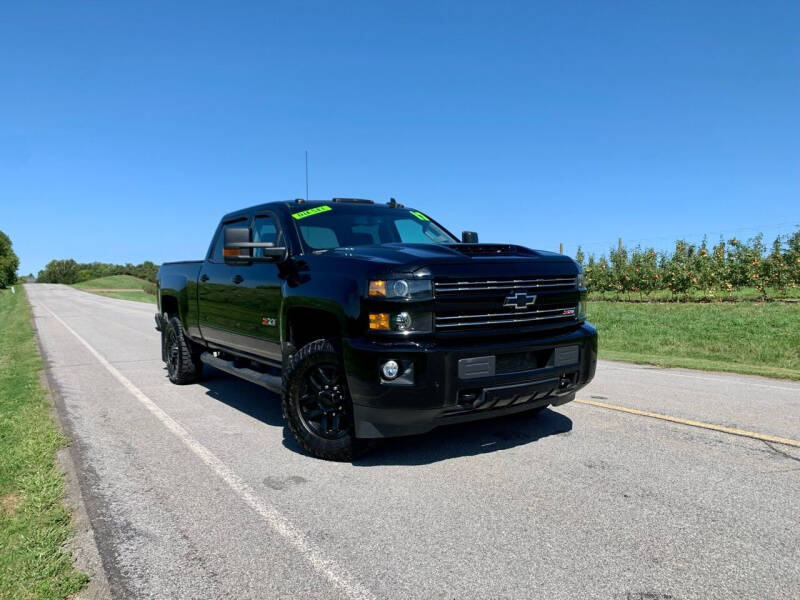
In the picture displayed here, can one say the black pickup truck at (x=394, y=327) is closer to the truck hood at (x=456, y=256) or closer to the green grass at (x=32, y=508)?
the truck hood at (x=456, y=256)

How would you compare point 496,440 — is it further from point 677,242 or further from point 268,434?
point 677,242

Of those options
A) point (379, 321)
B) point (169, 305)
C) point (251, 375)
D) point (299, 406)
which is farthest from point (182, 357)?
point (379, 321)

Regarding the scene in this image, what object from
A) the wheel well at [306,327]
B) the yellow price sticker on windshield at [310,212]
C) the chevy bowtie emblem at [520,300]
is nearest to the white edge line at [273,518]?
the wheel well at [306,327]

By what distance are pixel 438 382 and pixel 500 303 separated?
2.59ft

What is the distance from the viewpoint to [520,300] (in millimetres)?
4254

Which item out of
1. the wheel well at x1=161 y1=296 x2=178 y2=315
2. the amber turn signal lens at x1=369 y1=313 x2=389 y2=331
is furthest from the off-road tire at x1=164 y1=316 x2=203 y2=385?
the amber turn signal lens at x1=369 y1=313 x2=389 y2=331

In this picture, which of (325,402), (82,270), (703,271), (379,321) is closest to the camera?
(379,321)

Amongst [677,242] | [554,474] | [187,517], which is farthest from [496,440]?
[677,242]

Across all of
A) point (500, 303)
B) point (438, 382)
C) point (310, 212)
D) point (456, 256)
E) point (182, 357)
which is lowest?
point (182, 357)

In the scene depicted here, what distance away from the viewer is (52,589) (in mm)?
2621

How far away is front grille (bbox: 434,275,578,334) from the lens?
13.1ft

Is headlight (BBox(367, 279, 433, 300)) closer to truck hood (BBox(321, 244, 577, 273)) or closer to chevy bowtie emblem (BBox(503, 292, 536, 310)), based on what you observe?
truck hood (BBox(321, 244, 577, 273))

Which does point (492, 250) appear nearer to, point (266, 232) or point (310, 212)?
point (310, 212)

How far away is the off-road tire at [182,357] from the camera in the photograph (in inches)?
304
